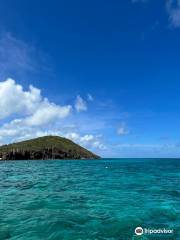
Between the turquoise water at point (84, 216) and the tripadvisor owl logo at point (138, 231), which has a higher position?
the turquoise water at point (84, 216)

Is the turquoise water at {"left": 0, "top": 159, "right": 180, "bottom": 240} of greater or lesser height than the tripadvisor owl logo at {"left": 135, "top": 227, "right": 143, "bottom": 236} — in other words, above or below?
above

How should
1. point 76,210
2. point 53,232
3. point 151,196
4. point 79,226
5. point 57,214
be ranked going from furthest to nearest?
point 151,196
point 76,210
point 57,214
point 79,226
point 53,232

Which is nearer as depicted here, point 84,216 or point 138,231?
point 138,231

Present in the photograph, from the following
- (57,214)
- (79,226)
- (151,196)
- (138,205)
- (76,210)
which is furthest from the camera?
(151,196)

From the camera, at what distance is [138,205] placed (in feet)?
80.3

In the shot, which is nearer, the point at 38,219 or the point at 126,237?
the point at 126,237

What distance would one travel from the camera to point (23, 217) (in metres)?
19.6

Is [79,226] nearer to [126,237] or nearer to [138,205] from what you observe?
[126,237]

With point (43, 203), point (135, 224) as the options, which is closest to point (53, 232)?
point (135, 224)

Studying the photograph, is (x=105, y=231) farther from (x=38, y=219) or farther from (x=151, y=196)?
(x=151, y=196)

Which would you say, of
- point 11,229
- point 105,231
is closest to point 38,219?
point 11,229

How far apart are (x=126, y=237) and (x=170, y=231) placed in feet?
10.0

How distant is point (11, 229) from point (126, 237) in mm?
7002

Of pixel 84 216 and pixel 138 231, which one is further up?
pixel 84 216
